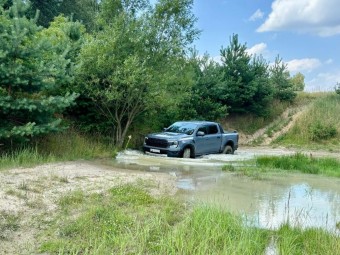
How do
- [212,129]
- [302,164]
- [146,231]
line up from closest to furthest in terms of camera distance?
[146,231], [302,164], [212,129]

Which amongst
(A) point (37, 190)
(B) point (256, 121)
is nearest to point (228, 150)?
(B) point (256, 121)

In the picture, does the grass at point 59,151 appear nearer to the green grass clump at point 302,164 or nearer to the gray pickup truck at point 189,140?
the gray pickup truck at point 189,140

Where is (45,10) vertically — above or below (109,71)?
above

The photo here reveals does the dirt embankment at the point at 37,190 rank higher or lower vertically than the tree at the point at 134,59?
lower

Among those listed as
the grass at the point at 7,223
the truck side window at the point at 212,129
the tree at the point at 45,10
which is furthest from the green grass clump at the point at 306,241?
the tree at the point at 45,10

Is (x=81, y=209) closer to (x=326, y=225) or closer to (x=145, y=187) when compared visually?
(x=145, y=187)

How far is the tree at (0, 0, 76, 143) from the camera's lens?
12.6 meters

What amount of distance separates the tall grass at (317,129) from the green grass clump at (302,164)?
11480 millimetres

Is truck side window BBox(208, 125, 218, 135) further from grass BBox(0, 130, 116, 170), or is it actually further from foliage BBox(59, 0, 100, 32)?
foliage BBox(59, 0, 100, 32)

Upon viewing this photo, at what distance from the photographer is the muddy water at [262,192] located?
25.1 feet

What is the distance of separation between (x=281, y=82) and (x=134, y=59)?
1941 cm

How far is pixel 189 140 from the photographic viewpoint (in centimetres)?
1738

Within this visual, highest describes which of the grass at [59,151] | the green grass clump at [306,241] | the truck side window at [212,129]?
the truck side window at [212,129]

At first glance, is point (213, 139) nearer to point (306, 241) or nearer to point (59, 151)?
point (59, 151)
